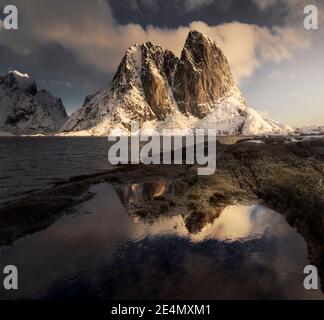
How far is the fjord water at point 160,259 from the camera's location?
14.5 meters

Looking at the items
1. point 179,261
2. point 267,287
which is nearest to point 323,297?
point 267,287

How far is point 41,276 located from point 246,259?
11431mm

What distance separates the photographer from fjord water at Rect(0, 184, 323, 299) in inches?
572

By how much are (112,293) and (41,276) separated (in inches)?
170

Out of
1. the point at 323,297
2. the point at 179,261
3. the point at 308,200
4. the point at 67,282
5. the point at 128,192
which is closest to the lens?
the point at 323,297

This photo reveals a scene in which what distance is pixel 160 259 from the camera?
17.7 m
